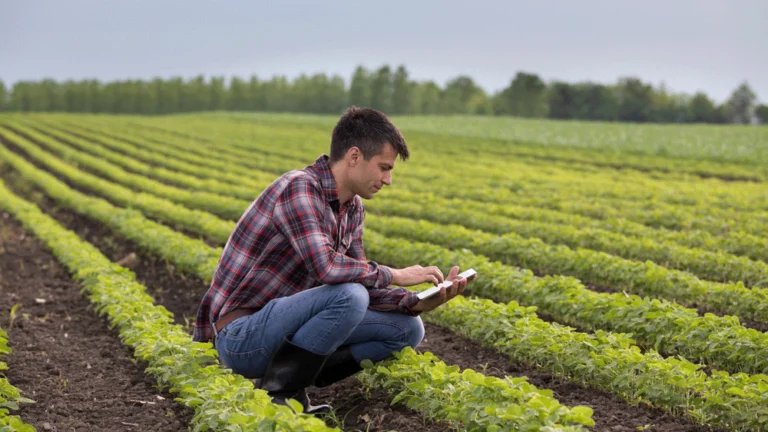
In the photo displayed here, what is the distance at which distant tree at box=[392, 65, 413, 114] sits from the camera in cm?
9869

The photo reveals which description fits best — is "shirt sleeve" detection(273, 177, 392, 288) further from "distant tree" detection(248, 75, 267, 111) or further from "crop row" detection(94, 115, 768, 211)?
"distant tree" detection(248, 75, 267, 111)

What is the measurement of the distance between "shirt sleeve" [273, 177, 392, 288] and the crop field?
0.79 meters

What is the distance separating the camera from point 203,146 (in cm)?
3594

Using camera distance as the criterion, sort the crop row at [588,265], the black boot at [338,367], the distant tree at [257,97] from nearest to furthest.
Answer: the black boot at [338,367], the crop row at [588,265], the distant tree at [257,97]

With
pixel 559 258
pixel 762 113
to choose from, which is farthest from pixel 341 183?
pixel 762 113

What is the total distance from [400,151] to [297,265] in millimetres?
976

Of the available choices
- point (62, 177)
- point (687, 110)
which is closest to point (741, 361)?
point (62, 177)

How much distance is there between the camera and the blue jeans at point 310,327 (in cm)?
472

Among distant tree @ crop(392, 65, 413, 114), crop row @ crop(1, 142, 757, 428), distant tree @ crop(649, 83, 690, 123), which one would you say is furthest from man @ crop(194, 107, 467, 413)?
distant tree @ crop(392, 65, 413, 114)

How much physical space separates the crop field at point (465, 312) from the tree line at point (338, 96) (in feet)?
219

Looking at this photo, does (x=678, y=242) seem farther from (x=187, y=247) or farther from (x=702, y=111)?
(x=702, y=111)

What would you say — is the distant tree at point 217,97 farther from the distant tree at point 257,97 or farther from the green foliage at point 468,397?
the green foliage at point 468,397

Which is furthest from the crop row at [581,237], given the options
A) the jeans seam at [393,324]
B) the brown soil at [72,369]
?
the brown soil at [72,369]

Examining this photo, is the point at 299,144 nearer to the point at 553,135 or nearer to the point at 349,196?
the point at 553,135
